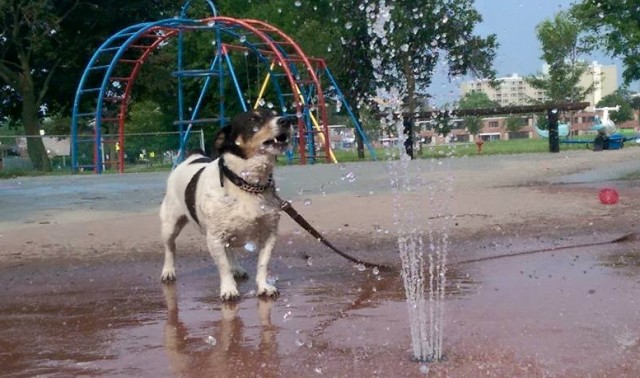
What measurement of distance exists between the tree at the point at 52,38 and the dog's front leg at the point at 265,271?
32.1 m

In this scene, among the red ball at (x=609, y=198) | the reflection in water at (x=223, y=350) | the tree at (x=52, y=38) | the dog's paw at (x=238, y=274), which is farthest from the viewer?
the tree at (x=52, y=38)

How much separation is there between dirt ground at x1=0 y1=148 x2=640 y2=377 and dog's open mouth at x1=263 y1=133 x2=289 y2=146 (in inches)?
39.9

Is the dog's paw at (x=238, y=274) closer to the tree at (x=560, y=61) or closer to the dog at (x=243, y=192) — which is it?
the dog at (x=243, y=192)

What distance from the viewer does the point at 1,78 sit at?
42.2 metres

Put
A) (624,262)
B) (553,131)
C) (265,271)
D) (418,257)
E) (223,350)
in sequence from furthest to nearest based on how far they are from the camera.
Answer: (553,131) < (418,257) < (624,262) < (265,271) < (223,350)

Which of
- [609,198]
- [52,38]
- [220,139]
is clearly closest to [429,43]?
[52,38]

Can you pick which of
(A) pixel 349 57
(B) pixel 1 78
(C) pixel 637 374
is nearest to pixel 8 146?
(B) pixel 1 78

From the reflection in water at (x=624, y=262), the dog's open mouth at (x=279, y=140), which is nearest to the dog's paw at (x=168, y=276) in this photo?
the dog's open mouth at (x=279, y=140)

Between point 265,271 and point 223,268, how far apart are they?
28 cm

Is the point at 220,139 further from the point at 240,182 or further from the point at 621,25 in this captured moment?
the point at 621,25

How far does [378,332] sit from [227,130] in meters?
2.02

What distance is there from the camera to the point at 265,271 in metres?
6.23

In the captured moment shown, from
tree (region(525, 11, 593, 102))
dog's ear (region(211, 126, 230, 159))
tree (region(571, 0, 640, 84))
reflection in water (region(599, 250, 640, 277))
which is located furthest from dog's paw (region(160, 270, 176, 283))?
tree (region(525, 11, 593, 102))

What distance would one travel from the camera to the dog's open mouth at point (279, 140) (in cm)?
596
